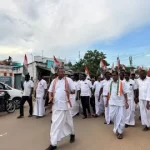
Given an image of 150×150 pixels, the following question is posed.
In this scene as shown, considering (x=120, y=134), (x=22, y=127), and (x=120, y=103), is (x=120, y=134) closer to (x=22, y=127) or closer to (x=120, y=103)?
(x=120, y=103)

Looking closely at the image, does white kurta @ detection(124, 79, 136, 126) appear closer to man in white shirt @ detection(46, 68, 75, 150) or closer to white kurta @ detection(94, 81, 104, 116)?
white kurta @ detection(94, 81, 104, 116)

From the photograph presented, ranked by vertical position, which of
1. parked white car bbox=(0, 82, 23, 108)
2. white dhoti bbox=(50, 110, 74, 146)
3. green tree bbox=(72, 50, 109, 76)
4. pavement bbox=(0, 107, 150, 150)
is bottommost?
pavement bbox=(0, 107, 150, 150)

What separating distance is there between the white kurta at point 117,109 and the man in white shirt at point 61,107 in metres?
1.35

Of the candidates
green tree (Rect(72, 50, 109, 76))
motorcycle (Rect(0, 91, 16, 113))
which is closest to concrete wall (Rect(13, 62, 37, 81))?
green tree (Rect(72, 50, 109, 76))

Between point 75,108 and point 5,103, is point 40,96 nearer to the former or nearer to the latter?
point 75,108

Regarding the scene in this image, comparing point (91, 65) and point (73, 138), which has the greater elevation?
point (91, 65)

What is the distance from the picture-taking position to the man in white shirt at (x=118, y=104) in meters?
6.93

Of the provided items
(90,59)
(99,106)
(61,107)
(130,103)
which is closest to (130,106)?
(130,103)

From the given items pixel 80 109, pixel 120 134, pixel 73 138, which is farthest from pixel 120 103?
pixel 80 109

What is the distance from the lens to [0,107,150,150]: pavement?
245 inches

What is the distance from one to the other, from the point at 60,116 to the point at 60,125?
0.69 feet

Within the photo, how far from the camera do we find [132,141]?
21.2 feet

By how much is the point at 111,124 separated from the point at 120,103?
1987 millimetres

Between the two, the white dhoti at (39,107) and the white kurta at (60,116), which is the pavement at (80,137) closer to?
the white kurta at (60,116)
